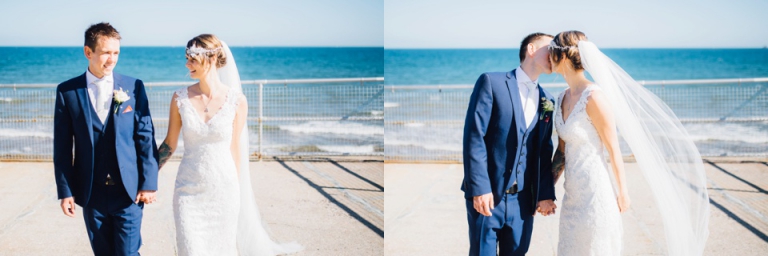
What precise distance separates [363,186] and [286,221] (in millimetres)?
1687

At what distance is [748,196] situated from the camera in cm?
685

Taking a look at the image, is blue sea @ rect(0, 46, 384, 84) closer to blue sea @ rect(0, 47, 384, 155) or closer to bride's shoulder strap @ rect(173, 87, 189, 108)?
blue sea @ rect(0, 47, 384, 155)

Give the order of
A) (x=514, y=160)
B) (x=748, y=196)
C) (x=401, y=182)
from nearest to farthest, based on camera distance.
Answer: (x=514, y=160), (x=748, y=196), (x=401, y=182)

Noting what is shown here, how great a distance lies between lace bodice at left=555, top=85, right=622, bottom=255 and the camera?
3.55 m

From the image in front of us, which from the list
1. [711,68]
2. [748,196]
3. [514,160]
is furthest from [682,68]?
[514,160]

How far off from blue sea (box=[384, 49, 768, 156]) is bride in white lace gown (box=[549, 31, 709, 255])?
3.43 feet

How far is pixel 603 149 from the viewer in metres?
3.66

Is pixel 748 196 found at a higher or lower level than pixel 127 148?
lower

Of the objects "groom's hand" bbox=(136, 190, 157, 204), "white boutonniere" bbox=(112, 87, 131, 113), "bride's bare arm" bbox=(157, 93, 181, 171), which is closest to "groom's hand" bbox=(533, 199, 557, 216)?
"bride's bare arm" bbox=(157, 93, 181, 171)

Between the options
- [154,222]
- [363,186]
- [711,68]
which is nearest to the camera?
[154,222]

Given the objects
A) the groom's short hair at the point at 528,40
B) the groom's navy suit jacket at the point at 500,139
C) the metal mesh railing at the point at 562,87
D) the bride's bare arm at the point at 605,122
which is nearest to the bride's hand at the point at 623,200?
the bride's bare arm at the point at 605,122

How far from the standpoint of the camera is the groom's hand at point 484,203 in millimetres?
3400

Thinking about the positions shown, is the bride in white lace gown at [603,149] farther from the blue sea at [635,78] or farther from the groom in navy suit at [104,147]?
the groom in navy suit at [104,147]

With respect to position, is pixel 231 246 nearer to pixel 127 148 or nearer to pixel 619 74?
pixel 127 148
